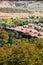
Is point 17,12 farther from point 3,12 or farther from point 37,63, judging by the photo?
point 37,63

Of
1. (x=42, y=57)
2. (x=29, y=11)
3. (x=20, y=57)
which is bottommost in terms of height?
(x=29, y=11)

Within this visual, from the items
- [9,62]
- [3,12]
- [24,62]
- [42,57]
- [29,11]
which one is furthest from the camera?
[29,11]

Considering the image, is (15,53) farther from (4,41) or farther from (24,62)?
(4,41)

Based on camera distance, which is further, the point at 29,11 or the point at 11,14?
the point at 29,11

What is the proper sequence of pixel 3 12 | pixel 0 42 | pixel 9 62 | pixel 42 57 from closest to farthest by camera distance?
1. pixel 9 62
2. pixel 42 57
3. pixel 0 42
4. pixel 3 12

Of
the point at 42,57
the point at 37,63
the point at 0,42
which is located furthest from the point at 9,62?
the point at 0,42

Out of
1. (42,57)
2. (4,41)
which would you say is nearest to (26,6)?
(4,41)

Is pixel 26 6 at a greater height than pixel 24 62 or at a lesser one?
lesser

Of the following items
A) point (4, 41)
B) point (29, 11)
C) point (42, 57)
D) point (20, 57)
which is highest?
point (20, 57)

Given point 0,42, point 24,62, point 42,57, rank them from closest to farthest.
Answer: point 24,62
point 42,57
point 0,42
